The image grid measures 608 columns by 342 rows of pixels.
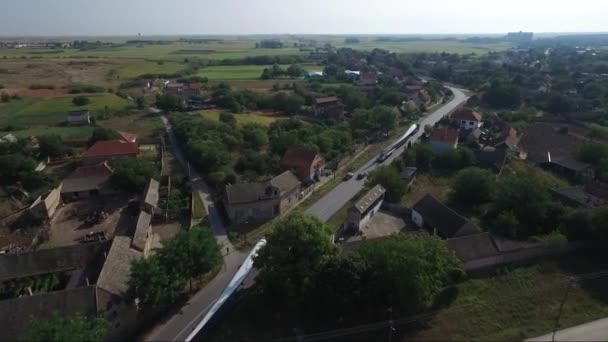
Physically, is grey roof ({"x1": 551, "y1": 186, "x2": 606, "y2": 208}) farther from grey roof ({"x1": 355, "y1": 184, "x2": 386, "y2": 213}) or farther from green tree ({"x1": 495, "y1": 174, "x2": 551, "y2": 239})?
grey roof ({"x1": 355, "y1": 184, "x2": 386, "y2": 213})

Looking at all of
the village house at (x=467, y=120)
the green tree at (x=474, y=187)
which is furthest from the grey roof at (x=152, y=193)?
the village house at (x=467, y=120)

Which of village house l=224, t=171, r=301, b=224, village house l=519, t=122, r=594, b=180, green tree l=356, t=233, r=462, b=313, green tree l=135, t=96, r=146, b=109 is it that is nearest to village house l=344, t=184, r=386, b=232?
village house l=224, t=171, r=301, b=224

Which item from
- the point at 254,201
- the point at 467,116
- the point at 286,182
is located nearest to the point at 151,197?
the point at 254,201

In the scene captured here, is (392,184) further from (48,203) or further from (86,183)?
(48,203)

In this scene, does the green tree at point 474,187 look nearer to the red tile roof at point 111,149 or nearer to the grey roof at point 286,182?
the grey roof at point 286,182

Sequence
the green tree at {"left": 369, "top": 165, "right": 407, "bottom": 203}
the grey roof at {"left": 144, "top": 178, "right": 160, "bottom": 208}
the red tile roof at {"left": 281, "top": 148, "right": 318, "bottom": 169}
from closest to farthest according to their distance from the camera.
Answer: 1. the grey roof at {"left": 144, "top": 178, "right": 160, "bottom": 208}
2. the green tree at {"left": 369, "top": 165, "right": 407, "bottom": 203}
3. the red tile roof at {"left": 281, "top": 148, "right": 318, "bottom": 169}

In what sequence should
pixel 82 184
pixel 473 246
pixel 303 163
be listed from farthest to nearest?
1. pixel 303 163
2. pixel 82 184
3. pixel 473 246

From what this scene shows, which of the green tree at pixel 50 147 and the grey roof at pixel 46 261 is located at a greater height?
the green tree at pixel 50 147
